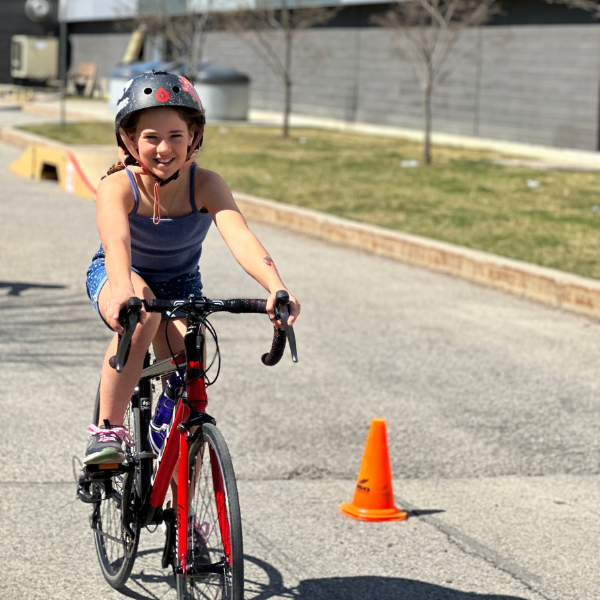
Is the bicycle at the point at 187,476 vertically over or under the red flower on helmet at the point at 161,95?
under

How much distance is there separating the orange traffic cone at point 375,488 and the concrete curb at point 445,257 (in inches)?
192

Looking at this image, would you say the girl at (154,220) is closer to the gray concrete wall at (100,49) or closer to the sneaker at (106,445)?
the sneaker at (106,445)

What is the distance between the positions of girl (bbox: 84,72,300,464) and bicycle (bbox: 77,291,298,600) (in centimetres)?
12

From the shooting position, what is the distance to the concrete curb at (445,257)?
9492mm

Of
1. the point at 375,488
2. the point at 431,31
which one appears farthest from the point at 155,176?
the point at 431,31

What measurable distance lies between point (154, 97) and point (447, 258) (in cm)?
803

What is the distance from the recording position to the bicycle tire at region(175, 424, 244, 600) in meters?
3.15

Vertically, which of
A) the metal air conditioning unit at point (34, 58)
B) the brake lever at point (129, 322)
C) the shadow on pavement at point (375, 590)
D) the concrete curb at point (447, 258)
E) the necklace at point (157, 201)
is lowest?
the shadow on pavement at point (375, 590)

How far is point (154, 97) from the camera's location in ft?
10.8

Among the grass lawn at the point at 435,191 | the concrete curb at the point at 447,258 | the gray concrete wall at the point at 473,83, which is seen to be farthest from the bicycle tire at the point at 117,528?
the gray concrete wall at the point at 473,83

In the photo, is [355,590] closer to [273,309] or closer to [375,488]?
[375,488]

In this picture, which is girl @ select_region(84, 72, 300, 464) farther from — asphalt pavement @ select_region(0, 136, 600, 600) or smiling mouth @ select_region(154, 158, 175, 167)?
asphalt pavement @ select_region(0, 136, 600, 600)

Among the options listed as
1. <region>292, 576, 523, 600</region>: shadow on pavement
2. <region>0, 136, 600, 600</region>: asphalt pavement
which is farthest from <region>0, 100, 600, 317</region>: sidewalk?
<region>292, 576, 523, 600</region>: shadow on pavement

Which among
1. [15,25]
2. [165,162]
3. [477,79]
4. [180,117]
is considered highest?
[15,25]
